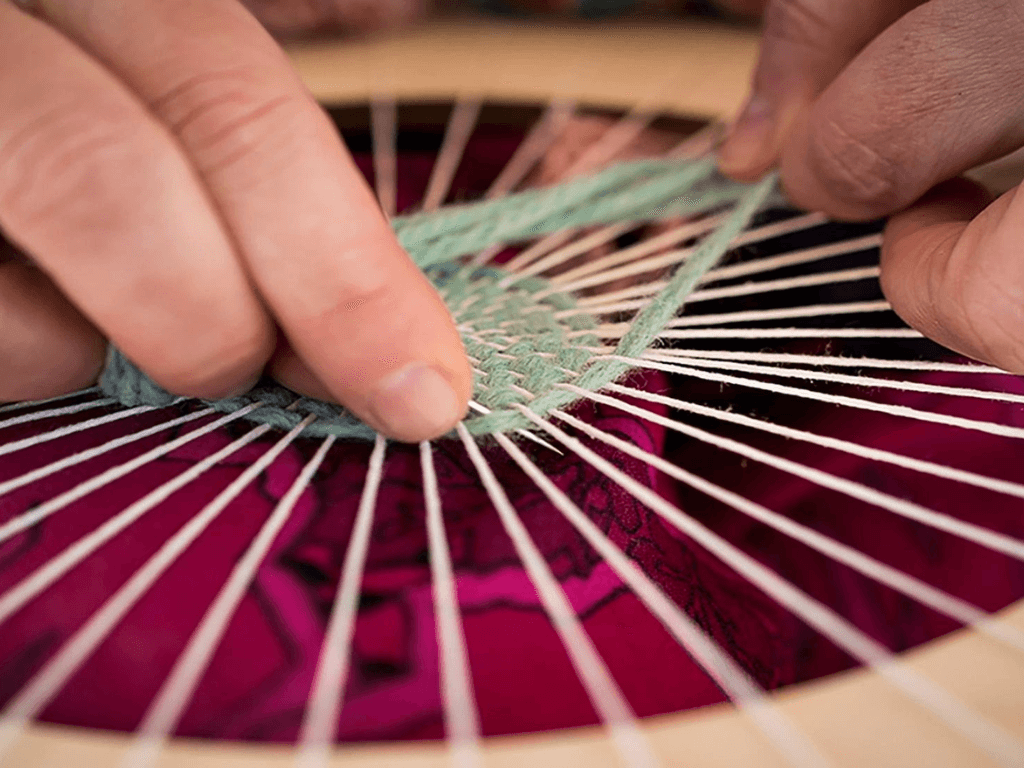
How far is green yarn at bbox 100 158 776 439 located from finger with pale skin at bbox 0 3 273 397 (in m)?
0.08

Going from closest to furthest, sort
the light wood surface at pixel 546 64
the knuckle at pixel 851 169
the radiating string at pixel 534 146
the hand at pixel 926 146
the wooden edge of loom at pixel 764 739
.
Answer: the wooden edge of loom at pixel 764 739, the hand at pixel 926 146, the knuckle at pixel 851 169, the radiating string at pixel 534 146, the light wood surface at pixel 546 64

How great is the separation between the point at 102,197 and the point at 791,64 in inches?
18.0

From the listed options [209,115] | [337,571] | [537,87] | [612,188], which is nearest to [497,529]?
[337,571]

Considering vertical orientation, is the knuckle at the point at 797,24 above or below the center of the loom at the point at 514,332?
above

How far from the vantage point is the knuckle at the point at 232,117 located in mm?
321

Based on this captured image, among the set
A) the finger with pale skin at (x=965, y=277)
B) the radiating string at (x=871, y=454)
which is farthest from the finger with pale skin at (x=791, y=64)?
the radiating string at (x=871, y=454)

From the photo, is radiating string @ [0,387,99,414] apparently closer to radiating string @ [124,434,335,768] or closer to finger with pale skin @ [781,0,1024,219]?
radiating string @ [124,434,335,768]

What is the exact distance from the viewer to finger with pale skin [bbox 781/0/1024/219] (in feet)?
1.37

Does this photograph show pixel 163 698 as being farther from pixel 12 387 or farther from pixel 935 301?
pixel 935 301

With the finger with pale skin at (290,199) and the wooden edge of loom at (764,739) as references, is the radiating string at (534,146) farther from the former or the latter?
the wooden edge of loom at (764,739)

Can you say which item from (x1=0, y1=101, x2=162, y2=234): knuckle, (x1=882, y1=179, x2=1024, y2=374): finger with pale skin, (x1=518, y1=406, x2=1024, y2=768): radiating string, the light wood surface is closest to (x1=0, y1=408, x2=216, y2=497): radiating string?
(x1=0, y1=101, x2=162, y2=234): knuckle

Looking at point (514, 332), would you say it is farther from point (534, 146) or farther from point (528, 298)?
point (534, 146)

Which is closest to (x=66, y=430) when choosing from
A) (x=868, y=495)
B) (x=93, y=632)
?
(x=93, y=632)

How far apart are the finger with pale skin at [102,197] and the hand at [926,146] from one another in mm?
315
